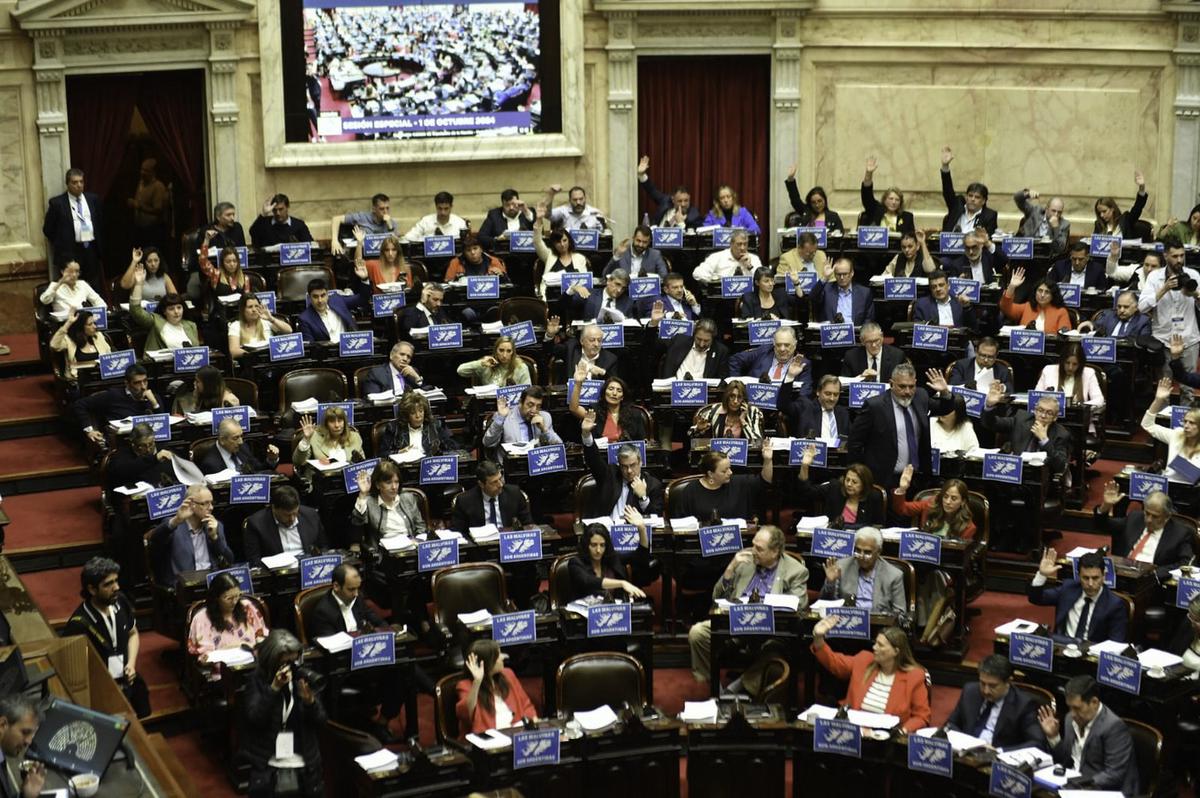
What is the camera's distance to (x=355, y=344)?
13.7 metres

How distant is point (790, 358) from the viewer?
43.9 ft

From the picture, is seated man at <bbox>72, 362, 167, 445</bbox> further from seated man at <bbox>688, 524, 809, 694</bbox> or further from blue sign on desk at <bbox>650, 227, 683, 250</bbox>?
blue sign on desk at <bbox>650, 227, 683, 250</bbox>

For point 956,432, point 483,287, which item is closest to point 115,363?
point 483,287

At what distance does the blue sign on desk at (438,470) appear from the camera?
12023 millimetres

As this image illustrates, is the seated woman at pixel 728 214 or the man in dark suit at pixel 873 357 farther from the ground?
the seated woman at pixel 728 214

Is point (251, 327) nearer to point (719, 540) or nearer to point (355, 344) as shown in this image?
point (355, 344)

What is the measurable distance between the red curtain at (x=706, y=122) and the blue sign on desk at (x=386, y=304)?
4.26m

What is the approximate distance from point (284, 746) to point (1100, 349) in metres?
7.13

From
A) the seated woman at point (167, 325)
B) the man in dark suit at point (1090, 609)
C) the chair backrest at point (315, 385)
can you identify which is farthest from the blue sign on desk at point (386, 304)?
the man in dark suit at point (1090, 609)

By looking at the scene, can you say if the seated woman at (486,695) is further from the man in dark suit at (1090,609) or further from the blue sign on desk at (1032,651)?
the man in dark suit at (1090,609)

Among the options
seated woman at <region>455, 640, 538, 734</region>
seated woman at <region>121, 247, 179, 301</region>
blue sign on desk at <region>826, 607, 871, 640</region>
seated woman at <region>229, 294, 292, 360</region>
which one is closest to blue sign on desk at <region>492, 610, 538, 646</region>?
seated woman at <region>455, 640, 538, 734</region>

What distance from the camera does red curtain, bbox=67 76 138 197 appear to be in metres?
16.1

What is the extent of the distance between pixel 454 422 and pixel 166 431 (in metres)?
2.32

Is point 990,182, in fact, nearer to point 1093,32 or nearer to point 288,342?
point 1093,32
